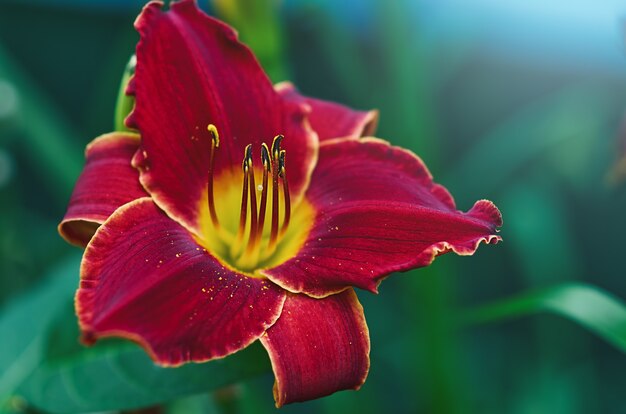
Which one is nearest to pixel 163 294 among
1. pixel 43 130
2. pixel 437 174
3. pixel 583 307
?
pixel 583 307

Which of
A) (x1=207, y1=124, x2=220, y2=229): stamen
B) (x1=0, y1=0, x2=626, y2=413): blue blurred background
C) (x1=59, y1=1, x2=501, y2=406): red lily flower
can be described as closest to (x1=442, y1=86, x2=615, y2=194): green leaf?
(x1=0, y1=0, x2=626, y2=413): blue blurred background

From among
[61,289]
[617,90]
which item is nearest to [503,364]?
[617,90]

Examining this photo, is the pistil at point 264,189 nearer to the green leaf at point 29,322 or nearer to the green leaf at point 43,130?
the green leaf at point 29,322

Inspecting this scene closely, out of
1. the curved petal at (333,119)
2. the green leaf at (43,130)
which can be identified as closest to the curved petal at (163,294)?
the curved petal at (333,119)

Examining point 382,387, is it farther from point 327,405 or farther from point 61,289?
point 61,289

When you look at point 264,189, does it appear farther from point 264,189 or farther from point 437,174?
point 437,174

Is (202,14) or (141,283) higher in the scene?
(202,14)
